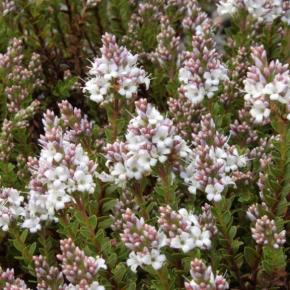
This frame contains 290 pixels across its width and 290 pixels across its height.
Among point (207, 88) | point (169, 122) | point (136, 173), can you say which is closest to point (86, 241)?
point (136, 173)

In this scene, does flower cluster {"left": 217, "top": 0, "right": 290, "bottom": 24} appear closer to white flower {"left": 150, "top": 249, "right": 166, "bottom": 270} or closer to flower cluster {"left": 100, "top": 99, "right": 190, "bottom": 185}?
flower cluster {"left": 100, "top": 99, "right": 190, "bottom": 185}

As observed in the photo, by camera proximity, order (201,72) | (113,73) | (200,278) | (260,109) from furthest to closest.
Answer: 1. (201,72)
2. (113,73)
3. (260,109)
4. (200,278)

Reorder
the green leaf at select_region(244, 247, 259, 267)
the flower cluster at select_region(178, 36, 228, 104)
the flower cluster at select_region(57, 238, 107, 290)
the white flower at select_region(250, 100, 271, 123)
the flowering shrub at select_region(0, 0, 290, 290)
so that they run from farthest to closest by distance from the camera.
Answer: the flower cluster at select_region(178, 36, 228, 104)
the green leaf at select_region(244, 247, 259, 267)
the white flower at select_region(250, 100, 271, 123)
the flowering shrub at select_region(0, 0, 290, 290)
the flower cluster at select_region(57, 238, 107, 290)

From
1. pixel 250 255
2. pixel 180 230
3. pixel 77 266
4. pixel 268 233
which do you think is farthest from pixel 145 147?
pixel 250 255

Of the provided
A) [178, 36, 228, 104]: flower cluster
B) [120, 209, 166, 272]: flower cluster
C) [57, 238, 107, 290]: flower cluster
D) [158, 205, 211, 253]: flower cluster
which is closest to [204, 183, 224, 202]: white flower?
[158, 205, 211, 253]: flower cluster

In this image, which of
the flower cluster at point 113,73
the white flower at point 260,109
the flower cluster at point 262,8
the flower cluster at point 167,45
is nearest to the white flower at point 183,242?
the white flower at point 260,109

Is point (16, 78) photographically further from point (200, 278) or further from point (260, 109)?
point (200, 278)
